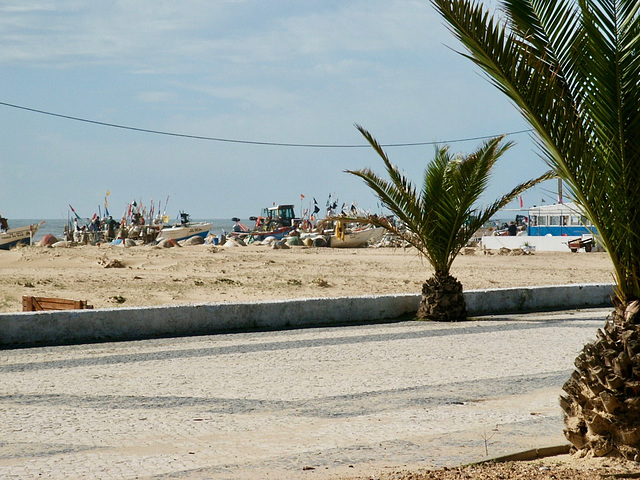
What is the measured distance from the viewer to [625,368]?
3902 millimetres

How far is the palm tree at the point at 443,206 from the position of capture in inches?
462

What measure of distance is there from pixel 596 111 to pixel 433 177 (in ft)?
25.8

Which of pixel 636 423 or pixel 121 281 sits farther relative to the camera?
pixel 121 281

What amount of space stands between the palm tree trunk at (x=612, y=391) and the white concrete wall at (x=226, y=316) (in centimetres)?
703

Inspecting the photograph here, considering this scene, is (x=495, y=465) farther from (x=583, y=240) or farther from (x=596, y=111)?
(x=583, y=240)

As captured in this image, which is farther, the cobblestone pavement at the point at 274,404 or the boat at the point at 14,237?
the boat at the point at 14,237

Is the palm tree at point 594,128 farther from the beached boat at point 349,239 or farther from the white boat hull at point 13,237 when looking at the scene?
the white boat hull at point 13,237

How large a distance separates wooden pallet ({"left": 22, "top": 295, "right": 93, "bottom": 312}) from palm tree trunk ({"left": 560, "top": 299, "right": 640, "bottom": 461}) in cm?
843

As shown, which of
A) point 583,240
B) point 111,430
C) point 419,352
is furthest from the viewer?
point 583,240

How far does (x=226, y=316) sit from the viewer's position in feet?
34.9

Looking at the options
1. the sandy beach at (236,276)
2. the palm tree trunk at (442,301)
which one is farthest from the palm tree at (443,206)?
the sandy beach at (236,276)

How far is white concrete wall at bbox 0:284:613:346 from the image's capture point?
9484 mm

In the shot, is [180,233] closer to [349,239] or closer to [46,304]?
[349,239]

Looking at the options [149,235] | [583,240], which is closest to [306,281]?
[583,240]
